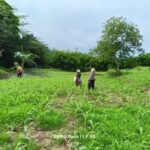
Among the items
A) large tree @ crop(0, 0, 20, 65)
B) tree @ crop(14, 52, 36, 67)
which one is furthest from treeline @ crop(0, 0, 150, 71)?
tree @ crop(14, 52, 36, 67)

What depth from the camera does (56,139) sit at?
26.3 feet

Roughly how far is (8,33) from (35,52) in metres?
6.83

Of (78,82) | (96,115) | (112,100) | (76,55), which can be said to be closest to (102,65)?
(76,55)

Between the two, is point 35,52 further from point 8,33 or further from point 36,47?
point 8,33

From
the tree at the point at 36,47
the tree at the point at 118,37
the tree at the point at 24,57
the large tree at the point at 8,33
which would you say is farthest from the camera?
the tree at the point at 36,47

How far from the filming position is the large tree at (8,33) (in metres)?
45.6

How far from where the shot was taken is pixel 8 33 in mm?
45719

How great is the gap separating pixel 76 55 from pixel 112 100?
38.5 metres

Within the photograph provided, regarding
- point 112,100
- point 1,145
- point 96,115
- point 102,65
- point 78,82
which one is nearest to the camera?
point 1,145

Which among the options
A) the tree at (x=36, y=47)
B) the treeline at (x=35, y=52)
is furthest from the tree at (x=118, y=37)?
the tree at (x=36, y=47)

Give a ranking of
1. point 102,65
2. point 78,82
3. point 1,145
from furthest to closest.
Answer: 1. point 102,65
2. point 78,82
3. point 1,145

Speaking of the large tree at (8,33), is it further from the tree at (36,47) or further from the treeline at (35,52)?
the tree at (36,47)

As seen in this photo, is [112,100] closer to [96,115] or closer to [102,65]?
[96,115]

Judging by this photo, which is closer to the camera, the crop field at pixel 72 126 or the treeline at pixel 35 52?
the crop field at pixel 72 126
